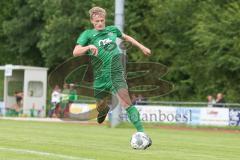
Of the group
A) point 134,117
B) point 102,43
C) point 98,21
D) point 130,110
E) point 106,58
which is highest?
point 98,21

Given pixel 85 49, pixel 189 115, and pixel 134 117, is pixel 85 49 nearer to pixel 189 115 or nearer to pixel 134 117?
pixel 134 117

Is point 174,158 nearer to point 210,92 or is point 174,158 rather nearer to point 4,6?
point 210,92

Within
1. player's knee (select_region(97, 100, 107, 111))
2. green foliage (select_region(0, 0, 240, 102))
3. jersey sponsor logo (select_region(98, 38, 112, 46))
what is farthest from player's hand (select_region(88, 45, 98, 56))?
green foliage (select_region(0, 0, 240, 102))

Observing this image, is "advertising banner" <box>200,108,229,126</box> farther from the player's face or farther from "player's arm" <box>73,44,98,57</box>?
"player's arm" <box>73,44,98,57</box>

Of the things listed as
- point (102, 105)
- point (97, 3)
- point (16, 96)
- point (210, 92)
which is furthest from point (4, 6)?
point (102, 105)

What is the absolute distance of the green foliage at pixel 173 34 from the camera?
38953 mm

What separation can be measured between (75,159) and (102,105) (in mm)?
3129

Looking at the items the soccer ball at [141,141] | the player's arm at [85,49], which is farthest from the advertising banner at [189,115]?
the player's arm at [85,49]

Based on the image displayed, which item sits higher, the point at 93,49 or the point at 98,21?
the point at 98,21

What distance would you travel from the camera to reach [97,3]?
45.9 meters

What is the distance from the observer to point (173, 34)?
148ft

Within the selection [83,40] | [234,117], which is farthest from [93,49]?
[234,117]

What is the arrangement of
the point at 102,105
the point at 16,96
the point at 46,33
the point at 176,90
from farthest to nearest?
1. the point at 46,33
2. the point at 176,90
3. the point at 16,96
4. the point at 102,105

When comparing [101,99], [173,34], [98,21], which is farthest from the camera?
[173,34]
